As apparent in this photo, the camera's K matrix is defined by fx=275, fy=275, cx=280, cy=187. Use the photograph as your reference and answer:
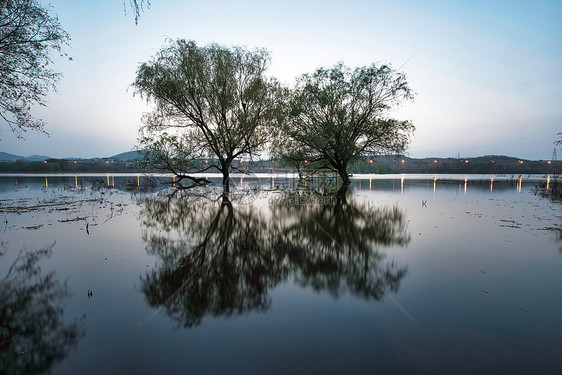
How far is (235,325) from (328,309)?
148 cm

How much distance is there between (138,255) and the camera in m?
7.32

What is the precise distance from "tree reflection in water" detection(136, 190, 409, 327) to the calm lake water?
0.14 feet

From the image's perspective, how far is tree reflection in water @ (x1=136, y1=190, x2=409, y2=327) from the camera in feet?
15.7

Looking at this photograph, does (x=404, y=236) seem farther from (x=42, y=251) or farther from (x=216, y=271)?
(x=42, y=251)

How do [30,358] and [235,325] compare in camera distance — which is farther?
[235,325]

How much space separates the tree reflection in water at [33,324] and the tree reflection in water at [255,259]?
4.16 feet

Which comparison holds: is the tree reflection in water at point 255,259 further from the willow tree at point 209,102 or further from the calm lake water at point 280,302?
the willow tree at point 209,102

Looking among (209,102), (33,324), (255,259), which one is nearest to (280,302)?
(255,259)

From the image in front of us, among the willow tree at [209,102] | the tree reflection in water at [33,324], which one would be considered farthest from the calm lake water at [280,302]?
the willow tree at [209,102]

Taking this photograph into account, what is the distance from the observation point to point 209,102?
91.3 ft

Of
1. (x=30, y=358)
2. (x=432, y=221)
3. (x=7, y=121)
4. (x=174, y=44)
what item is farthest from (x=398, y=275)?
(x=174, y=44)

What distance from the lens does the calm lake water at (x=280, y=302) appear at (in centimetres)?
318

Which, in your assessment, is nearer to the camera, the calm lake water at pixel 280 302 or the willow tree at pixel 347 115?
the calm lake water at pixel 280 302

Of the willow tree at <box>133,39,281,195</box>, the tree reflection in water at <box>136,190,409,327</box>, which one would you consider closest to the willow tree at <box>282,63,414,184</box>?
the willow tree at <box>133,39,281,195</box>
